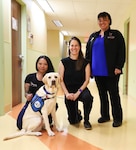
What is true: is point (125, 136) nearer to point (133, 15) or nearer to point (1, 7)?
point (1, 7)

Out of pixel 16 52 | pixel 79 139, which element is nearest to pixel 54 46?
pixel 16 52

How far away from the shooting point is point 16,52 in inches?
169

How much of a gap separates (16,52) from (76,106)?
6.63ft

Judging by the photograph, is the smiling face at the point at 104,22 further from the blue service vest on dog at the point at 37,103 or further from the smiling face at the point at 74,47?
the blue service vest on dog at the point at 37,103

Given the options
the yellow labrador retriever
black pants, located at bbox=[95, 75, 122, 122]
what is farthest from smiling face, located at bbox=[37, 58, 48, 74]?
black pants, located at bbox=[95, 75, 122, 122]

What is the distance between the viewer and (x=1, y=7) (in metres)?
3.24

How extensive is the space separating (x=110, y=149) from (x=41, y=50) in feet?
15.4

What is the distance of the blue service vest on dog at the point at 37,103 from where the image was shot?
7.81ft

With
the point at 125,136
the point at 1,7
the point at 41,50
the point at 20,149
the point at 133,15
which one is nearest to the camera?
the point at 20,149

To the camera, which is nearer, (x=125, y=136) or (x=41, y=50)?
(x=125, y=136)

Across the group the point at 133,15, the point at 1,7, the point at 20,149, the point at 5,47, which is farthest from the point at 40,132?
the point at 133,15

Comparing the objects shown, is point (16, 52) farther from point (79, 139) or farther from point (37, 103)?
point (79, 139)

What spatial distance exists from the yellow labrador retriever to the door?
184 centimetres

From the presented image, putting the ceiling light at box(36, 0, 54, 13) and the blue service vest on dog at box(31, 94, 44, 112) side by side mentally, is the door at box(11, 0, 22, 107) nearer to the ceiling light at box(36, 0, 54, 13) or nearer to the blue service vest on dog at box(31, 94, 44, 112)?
the ceiling light at box(36, 0, 54, 13)
